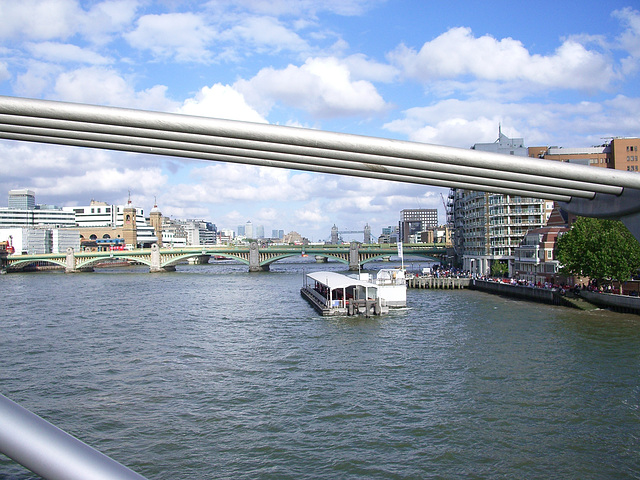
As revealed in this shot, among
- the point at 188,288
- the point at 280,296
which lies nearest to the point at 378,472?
the point at 280,296

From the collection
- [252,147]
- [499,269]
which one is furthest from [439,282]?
[252,147]

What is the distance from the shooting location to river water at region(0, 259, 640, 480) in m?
11.0

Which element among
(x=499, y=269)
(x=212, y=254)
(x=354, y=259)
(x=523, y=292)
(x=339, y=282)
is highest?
(x=212, y=254)

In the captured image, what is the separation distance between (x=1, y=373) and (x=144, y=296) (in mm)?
26631

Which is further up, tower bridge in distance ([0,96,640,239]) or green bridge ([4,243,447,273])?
tower bridge in distance ([0,96,640,239])

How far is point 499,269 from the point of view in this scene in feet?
190

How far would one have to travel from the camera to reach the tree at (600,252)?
113 ft

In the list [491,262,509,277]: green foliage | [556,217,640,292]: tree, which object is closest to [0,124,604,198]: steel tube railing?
[556,217,640,292]: tree

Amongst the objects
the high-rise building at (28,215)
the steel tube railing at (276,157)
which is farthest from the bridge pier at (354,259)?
the high-rise building at (28,215)

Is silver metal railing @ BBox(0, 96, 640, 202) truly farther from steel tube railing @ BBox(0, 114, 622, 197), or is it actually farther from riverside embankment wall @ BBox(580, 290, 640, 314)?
riverside embankment wall @ BBox(580, 290, 640, 314)

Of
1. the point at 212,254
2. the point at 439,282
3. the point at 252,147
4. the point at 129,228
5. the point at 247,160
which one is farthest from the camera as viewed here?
the point at 129,228

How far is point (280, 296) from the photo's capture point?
45.2 metres

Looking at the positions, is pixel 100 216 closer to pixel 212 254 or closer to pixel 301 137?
pixel 212 254

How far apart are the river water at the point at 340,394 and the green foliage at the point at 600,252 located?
20.9ft
